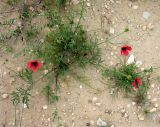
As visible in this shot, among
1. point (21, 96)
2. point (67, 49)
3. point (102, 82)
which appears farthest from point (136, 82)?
point (21, 96)

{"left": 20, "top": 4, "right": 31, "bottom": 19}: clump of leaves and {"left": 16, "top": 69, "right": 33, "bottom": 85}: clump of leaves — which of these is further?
{"left": 20, "top": 4, "right": 31, "bottom": 19}: clump of leaves

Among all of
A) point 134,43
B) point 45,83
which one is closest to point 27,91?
point 45,83

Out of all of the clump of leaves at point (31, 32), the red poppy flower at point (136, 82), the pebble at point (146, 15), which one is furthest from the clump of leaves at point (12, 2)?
the red poppy flower at point (136, 82)

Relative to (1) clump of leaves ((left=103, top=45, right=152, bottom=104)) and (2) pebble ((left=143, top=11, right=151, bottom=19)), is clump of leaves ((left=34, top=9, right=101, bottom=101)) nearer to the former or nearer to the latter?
(1) clump of leaves ((left=103, top=45, right=152, bottom=104))

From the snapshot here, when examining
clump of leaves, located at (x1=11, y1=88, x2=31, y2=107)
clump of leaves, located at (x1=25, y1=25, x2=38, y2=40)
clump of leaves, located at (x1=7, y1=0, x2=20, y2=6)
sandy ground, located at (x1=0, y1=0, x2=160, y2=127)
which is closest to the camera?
clump of leaves, located at (x1=11, y1=88, x2=31, y2=107)

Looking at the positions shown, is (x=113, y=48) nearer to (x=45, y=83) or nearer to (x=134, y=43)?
(x=134, y=43)

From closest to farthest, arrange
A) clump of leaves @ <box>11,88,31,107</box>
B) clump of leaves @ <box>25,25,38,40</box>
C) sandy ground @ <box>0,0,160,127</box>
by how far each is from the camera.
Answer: clump of leaves @ <box>11,88,31,107</box> → sandy ground @ <box>0,0,160,127</box> → clump of leaves @ <box>25,25,38,40</box>

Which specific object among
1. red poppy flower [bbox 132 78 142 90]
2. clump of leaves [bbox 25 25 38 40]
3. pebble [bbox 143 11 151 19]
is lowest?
red poppy flower [bbox 132 78 142 90]

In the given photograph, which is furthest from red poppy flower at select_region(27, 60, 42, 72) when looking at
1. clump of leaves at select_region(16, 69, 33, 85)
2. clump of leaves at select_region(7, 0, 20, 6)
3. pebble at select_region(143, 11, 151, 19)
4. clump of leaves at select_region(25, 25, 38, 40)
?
pebble at select_region(143, 11, 151, 19)
